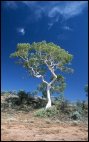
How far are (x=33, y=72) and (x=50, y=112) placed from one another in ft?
19.2

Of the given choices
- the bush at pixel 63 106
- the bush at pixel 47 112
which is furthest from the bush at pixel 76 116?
the bush at pixel 63 106

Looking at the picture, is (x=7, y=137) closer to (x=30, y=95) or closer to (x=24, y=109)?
(x=24, y=109)

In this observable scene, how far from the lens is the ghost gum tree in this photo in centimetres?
3334

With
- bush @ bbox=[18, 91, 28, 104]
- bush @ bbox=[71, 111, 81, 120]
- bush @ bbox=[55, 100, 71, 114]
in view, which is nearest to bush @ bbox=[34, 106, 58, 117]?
bush @ bbox=[55, 100, 71, 114]

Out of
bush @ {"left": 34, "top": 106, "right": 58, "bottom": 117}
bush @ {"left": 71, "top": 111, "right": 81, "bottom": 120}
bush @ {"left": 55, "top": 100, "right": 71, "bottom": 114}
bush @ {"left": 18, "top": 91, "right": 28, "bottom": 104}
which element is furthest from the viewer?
bush @ {"left": 18, "top": 91, "right": 28, "bottom": 104}

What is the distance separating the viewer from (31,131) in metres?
19.8

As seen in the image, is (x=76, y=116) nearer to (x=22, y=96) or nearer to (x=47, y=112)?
(x=47, y=112)

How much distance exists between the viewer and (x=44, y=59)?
111ft

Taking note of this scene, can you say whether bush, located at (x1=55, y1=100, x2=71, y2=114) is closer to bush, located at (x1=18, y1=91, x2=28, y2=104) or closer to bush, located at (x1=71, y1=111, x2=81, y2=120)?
bush, located at (x1=71, y1=111, x2=81, y2=120)

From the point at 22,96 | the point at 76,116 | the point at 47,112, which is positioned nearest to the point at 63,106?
the point at 47,112

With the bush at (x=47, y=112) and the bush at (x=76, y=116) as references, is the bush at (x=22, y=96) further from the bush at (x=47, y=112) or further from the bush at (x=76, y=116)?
the bush at (x=76, y=116)

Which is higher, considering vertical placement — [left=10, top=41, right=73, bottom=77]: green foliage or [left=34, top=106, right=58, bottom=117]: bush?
[left=10, top=41, right=73, bottom=77]: green foliage

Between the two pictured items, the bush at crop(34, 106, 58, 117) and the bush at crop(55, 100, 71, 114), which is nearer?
the bush at crop(34, 106, 58, 117)

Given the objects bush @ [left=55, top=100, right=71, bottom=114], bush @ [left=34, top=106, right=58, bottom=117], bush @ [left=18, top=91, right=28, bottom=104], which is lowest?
bush @ [left=34, top=106, right=58, bottom=117]
